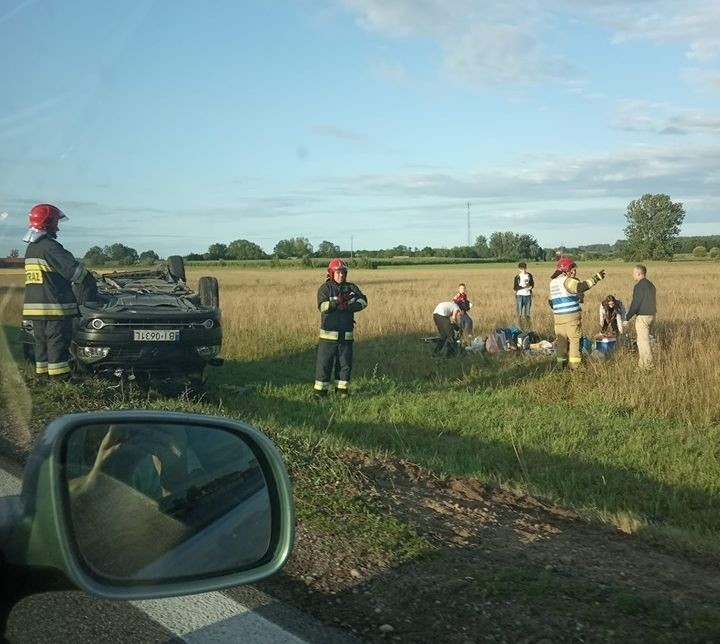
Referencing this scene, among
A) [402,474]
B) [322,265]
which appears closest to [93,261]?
[402,474]

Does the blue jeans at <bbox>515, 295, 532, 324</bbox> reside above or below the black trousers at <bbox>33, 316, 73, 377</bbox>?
below

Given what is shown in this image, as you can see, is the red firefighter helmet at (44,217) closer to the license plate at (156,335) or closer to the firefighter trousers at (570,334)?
the license plate at (156,335)

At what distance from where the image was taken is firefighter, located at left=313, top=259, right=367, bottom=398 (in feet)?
34.7

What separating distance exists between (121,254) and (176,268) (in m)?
0.93

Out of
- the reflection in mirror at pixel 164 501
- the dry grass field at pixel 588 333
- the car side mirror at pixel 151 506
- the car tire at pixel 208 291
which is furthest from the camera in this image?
the car tire at pixel 208 291

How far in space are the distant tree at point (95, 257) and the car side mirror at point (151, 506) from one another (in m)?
8.39

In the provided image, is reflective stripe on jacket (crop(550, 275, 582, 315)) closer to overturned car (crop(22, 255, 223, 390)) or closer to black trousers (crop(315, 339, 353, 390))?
black trousers (crop(315, 339, 353, 390))

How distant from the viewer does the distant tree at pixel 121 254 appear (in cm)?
1179

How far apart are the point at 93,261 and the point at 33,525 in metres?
9.69

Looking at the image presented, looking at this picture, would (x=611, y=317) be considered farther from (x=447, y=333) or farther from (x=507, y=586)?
(x=507, y=586)

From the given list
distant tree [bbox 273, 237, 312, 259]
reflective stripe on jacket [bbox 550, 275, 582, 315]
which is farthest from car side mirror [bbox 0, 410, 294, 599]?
distant tree [bbox 273, 237, 312, 259]

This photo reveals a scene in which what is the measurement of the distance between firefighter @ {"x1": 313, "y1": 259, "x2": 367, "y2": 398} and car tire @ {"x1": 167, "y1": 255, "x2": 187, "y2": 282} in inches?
91.9

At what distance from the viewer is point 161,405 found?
8367mm

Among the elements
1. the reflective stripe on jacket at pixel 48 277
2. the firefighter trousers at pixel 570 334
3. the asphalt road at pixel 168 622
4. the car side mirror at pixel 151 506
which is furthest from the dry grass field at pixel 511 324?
the car side mirror at pixel 151 506
